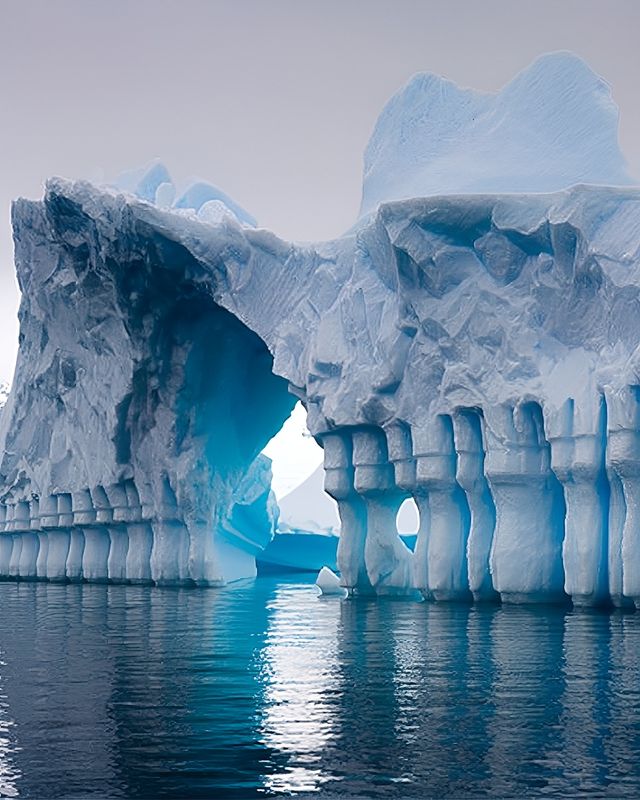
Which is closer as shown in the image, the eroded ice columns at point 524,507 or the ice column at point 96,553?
the eroded ice columns at point 524,507

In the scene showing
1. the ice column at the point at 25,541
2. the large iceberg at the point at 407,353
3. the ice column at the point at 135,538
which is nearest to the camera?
the large iceberg at the point at 407,353

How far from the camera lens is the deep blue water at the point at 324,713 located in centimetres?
500

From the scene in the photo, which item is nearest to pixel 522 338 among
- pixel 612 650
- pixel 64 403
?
pixel 612 650

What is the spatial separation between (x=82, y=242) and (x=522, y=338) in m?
13.0

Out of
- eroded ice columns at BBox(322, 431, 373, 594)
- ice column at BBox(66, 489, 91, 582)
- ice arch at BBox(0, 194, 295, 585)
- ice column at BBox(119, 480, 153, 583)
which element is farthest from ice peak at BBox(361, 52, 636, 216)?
ice column at BBox(66, 489, 91, 582)

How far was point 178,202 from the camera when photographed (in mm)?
32500

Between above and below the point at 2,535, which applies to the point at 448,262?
above

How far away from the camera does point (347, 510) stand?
72.4ft

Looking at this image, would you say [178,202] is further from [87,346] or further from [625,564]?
[625,564]

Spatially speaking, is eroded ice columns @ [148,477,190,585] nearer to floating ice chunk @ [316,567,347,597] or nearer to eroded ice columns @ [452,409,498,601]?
floating ice chunk @ [316,567,347,597]

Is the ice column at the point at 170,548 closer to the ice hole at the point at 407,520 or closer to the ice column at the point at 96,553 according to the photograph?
the ice column at the point at 96,553

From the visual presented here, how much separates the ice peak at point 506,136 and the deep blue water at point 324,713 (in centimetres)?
808

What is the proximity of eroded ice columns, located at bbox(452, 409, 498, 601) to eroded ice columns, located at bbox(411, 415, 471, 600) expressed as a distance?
1.46ft

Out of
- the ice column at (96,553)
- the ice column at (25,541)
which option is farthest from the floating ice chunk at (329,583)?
the ice column at (25,541)
